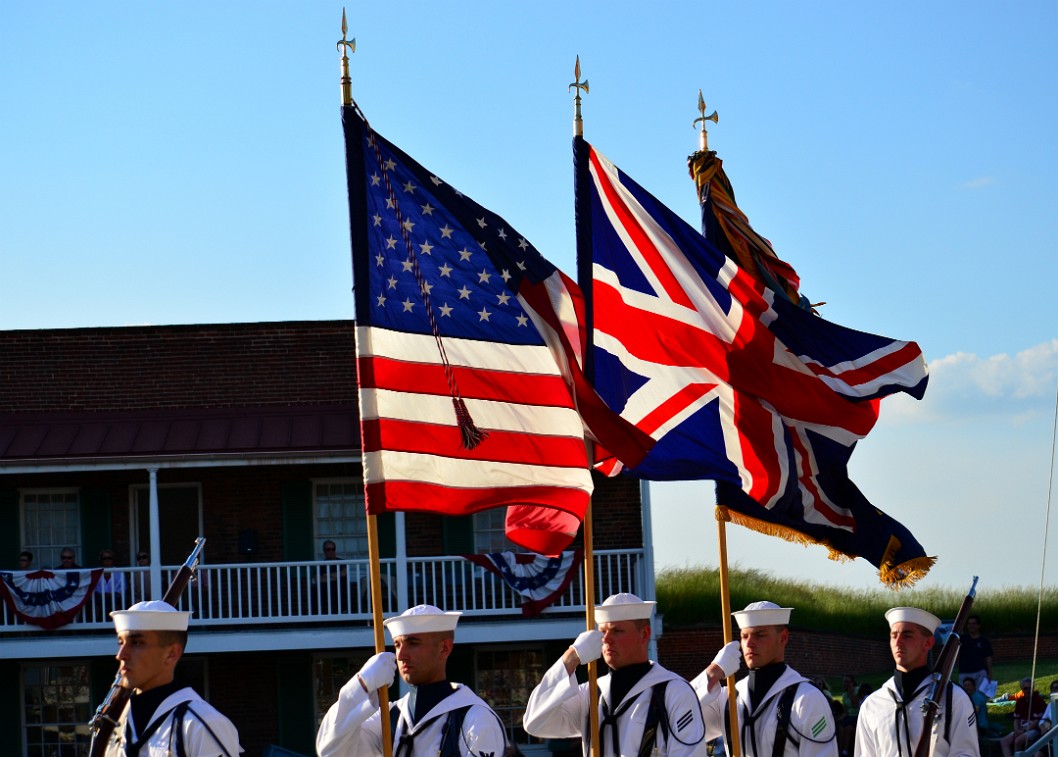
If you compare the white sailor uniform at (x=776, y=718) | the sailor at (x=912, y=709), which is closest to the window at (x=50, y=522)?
the white sailor uniform at (x=776, y=718)

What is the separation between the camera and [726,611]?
32.0 feet

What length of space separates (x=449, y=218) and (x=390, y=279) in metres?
0.53

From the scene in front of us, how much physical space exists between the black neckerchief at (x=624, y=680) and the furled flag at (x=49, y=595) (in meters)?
14.3

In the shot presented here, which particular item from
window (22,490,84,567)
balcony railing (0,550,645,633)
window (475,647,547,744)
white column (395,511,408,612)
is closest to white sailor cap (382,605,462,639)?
white column (395,511,408,612)

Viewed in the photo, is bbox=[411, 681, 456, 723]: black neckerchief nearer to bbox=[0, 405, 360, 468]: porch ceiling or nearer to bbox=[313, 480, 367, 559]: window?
bbox=[0, 405, 360, 468]: porch ceiling

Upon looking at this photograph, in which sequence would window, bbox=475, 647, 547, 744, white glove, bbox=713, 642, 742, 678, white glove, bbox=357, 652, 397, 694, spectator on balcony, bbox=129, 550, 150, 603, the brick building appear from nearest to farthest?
white glove, bbox=357, 652, 397, 694, white glove, bbox=713, 642, 742, 678, spectator on balcony, bbox=129, 550, 150, 603, the brick building, window, bbox=475, 647, 547, 744

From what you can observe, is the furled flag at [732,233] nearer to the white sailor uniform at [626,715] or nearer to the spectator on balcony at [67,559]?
the white sailor uniform at [626,715]

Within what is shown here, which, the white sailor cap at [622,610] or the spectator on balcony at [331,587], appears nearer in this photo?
the white sailor cap at [622,610]

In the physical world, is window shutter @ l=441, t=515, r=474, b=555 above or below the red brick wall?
below

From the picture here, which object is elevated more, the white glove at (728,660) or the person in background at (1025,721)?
the white glove at (728,660)

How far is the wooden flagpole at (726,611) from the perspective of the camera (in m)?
9.39

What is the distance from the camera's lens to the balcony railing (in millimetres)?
21797

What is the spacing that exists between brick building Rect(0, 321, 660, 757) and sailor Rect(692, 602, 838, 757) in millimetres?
12193

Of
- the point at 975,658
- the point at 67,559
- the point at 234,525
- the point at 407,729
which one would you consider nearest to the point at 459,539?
the point at 234,525
